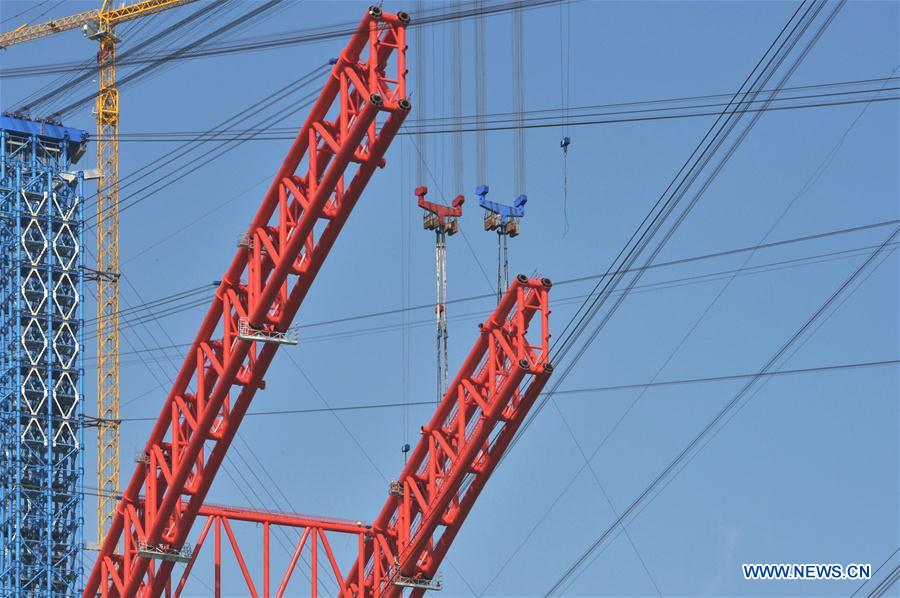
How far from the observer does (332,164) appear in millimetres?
80062

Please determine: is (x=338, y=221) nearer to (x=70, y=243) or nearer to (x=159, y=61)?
(x=159, y=61)

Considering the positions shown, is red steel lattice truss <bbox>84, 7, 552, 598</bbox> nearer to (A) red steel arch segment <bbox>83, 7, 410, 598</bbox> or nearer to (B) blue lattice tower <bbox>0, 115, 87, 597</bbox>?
(A) red steel arch segment <bbox>83, 7, 410, 598</bbox>

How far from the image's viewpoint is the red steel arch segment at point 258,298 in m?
79.2

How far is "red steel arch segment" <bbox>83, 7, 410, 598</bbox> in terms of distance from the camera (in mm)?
79188

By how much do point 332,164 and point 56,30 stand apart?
199 ft

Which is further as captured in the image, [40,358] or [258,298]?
[40,358]

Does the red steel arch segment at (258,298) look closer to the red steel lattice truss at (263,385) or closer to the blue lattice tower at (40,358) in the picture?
the red steel lattice truss at (263,385)

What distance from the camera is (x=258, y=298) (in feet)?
271

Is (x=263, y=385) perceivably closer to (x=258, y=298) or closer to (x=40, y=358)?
(x=258, y=298)

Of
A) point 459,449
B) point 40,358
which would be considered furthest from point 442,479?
point 40,358

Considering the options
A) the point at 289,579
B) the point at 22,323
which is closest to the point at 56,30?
the point at 22,323

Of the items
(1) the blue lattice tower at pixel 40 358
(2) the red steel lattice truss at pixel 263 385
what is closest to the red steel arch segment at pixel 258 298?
(2) the red steel lattice truss at pixel 263 385

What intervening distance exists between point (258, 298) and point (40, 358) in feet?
148

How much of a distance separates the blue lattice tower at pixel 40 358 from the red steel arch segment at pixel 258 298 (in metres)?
30.2
